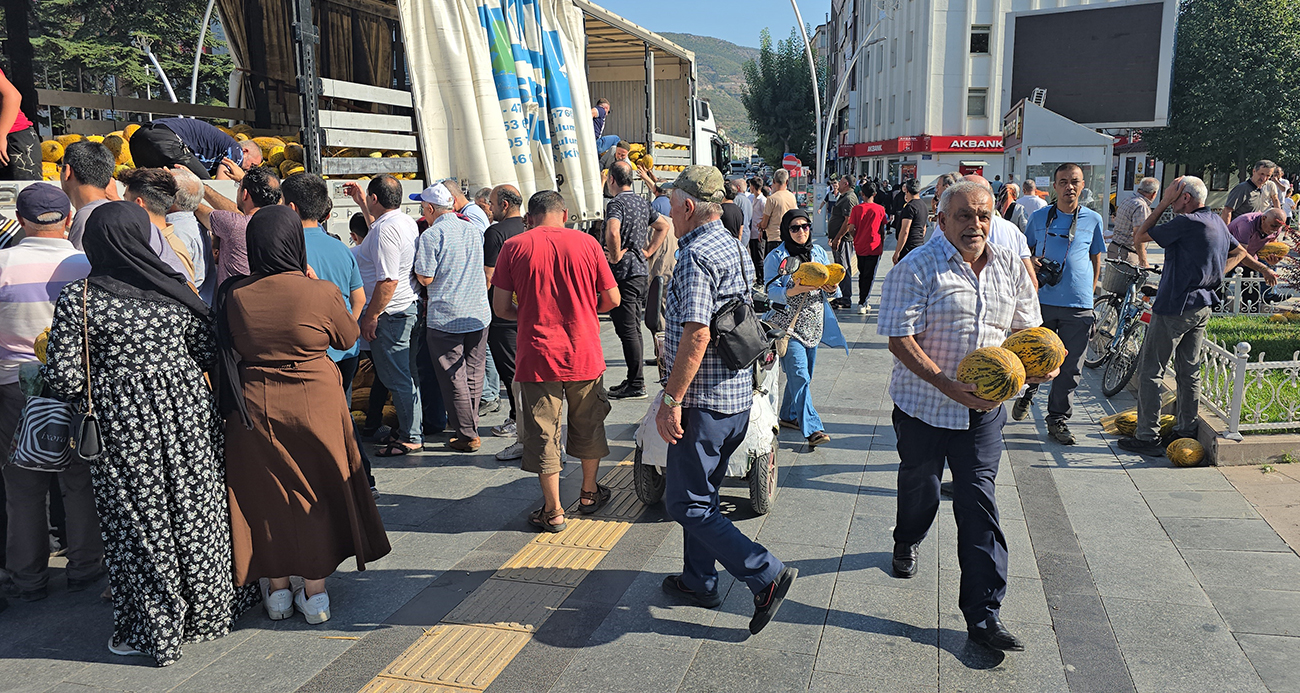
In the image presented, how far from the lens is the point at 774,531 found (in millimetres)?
4754

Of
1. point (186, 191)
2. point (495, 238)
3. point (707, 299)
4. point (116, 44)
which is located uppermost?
point (116, 44)

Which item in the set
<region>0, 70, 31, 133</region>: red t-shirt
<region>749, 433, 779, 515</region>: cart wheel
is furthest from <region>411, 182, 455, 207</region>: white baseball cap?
<region>749, 433, 779, 515</region>: cart wheel

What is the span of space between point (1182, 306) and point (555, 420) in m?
4.17

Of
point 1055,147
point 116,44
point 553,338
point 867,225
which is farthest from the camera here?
point 116,44

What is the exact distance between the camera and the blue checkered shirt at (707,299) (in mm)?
3486

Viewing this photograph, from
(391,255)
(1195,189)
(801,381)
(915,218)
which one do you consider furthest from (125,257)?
(915,218)

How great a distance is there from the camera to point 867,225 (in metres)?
11.6

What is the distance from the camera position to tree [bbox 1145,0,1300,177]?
104 ft

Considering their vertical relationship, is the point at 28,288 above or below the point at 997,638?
above

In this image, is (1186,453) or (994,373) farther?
(1186,453)

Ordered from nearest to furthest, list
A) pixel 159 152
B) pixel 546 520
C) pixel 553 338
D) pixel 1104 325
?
pixel 553 338
pixel 546 520
pixel 159 152
pixel 1104 325

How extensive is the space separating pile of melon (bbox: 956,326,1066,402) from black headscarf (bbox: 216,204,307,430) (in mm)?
2673

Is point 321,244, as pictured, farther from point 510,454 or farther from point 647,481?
point 647,481

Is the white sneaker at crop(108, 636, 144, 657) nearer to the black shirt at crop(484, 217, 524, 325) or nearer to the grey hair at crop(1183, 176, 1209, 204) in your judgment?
the black shirt at crop(484, 217, 524, 325)
